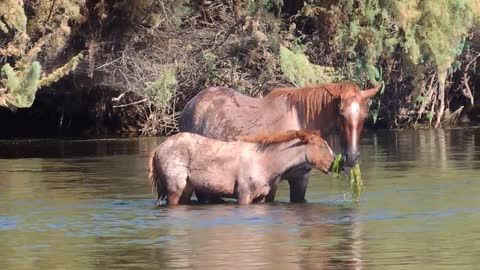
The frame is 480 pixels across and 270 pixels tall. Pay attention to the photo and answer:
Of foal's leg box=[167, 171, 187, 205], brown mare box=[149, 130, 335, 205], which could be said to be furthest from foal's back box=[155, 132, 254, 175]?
foal's leg box=[167, 171, 187, 205]

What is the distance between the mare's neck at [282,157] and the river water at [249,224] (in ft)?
1.44

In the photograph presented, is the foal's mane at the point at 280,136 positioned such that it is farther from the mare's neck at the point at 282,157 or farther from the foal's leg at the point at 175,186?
the foal's leg at the point at 175,186

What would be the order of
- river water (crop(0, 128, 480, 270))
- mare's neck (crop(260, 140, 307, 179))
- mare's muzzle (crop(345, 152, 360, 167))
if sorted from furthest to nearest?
mare's neck (crop(260, 140, 307, 179)), mare's muzzle (crop(345, 152, 360, 167)), river water (crop(0, 128, 480, 270))

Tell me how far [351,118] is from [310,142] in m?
0.57

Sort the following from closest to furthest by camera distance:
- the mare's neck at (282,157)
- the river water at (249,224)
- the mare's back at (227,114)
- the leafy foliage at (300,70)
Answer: the river water at (249,224)
the mare's neck at (282,157)
the mare's back at (227,114)
the leafy foliage at (300,70)

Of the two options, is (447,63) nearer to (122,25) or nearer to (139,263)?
(122,25)

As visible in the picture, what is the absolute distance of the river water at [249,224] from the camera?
12516mm

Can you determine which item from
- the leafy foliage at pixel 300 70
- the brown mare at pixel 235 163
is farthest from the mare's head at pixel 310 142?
the leafy foliage at pixel 300 70

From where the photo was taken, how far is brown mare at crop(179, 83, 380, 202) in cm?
1695

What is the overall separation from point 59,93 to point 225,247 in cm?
2131

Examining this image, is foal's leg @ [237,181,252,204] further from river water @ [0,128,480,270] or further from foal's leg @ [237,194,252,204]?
river water @ [0,128,480,270]

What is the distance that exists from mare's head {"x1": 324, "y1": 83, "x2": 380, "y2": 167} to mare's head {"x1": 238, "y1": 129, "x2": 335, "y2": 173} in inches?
8.8

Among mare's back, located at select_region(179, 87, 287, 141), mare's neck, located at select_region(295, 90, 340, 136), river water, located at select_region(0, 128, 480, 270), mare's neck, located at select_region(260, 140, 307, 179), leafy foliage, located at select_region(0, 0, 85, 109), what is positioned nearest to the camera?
river water, located at select_region(0, 128, 480, 270)

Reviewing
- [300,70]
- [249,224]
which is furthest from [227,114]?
[300,70]
